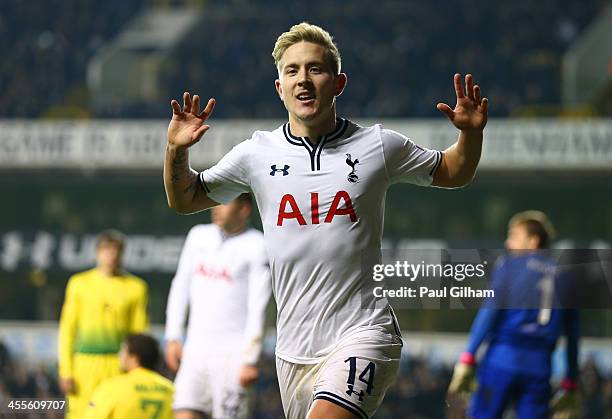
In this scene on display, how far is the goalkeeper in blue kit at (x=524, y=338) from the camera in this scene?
7.74 metres

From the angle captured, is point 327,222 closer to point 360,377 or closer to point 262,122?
point 360,377

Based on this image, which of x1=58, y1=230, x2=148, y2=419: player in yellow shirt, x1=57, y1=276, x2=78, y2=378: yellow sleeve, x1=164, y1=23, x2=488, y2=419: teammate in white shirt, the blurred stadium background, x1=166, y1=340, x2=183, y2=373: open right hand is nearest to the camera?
x1=164, y1=23, x2=488, y2=419: teammate in white shirt

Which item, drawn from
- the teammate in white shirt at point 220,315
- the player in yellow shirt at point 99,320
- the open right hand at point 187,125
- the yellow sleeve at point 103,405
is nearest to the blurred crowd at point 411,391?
the player in yellow shirt at point 99,320

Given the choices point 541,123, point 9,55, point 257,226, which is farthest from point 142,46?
point 541,123

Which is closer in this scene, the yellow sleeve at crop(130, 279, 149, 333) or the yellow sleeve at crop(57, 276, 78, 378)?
the yellow sleeve at crop(57, 276, 78, 378)

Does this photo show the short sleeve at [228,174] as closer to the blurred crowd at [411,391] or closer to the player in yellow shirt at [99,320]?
the player in yellow shirt at [99,320]

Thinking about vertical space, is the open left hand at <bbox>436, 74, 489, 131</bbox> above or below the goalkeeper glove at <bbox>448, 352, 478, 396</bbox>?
above

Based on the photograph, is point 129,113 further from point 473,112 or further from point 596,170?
point 473,112

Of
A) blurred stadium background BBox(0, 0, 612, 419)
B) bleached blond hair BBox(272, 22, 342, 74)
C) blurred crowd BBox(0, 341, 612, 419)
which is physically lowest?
blurred crowd BBox(0, 341, 612, 419)

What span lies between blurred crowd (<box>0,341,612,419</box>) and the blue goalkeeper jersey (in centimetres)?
804

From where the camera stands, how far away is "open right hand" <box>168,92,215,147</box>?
4.52 metres

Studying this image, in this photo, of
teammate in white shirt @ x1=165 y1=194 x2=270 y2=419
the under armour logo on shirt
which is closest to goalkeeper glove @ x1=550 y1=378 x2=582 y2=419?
teammate in white shirt @ x1=165 y1=194 x2=270 y2=419

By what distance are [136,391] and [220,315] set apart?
143cm

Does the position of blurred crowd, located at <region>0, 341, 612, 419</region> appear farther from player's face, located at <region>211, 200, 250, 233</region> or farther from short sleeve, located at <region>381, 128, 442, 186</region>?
short sleeve, located at <region>381, 128, 442, 186</region>
